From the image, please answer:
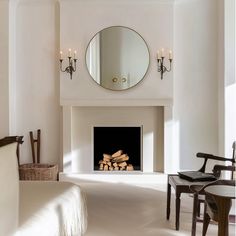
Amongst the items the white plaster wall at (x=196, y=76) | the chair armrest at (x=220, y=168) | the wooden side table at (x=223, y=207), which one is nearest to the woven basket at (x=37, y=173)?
the white plaster wall at (x=196, y=76)

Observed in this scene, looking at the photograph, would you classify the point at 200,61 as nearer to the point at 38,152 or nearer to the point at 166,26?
the point at 166,26

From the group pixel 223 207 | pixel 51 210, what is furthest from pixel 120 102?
pixel 223 207

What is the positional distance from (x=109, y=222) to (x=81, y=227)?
522 mm

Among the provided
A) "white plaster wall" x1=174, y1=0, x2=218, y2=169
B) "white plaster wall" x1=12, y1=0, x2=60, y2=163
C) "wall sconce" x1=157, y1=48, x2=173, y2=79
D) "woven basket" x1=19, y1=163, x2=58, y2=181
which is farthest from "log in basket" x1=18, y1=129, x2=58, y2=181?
"wall sconce" x1=157, y1=48, x2=173, y2=79

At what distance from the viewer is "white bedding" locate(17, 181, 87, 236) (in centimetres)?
202

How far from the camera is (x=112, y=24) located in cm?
502

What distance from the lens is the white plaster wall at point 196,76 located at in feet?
16.4

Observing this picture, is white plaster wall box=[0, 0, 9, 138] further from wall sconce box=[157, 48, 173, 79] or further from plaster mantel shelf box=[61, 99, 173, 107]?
wall sconce box=[157, 48, 173, 79]

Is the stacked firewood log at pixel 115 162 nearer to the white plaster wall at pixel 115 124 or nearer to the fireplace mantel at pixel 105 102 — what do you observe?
the white plaster wall at pixel 115 124

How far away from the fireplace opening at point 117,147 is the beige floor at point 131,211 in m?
0.44

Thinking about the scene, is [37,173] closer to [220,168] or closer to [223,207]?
[220,168]

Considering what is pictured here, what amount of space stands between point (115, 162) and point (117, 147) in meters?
0.25

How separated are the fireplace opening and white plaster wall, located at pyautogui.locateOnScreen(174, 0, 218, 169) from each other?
2.12ft

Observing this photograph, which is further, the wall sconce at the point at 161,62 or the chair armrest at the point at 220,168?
the wall sconce at the point at 161,62
